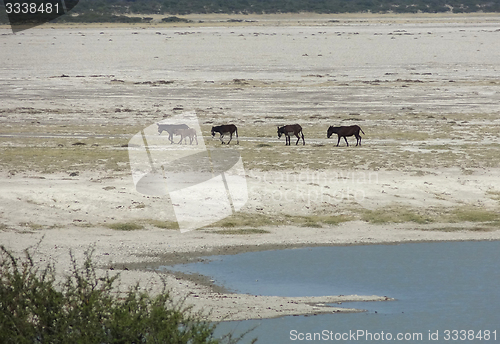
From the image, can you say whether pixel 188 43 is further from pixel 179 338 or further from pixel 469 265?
pixel 179 338

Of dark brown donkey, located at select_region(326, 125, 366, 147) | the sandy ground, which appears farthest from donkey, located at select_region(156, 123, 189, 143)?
dark brown donkey, located at select_region(326, 125, 366, 147)

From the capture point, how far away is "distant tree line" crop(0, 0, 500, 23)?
370ft

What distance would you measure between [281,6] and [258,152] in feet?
313

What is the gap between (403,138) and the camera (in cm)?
2834

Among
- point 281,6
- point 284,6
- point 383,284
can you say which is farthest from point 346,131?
point 281,6

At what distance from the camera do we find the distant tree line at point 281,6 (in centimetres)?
11288

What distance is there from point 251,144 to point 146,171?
17.2 feet

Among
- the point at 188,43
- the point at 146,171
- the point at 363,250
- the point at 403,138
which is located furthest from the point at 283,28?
the point at 363,250

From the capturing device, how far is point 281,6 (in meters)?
117

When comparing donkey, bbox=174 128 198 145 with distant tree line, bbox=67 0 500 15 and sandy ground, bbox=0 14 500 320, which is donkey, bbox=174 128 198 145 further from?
distant tree line, bbox=67 0 500 15

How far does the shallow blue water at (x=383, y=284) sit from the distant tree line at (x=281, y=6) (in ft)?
308

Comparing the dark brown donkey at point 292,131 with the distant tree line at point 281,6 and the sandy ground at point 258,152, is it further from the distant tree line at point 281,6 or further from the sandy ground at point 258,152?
the distant tree line at point 281,6

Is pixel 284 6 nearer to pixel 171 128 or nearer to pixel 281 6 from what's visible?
pixel 281 6

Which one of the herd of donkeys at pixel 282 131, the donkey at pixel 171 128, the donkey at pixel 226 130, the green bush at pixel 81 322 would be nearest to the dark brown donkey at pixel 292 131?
the herd of donkeys at pixel 282 131
